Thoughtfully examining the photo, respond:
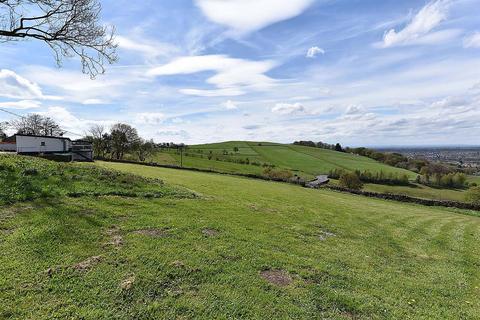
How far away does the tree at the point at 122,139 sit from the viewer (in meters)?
76.3

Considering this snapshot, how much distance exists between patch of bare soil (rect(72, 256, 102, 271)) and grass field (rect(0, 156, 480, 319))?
2 centimetres

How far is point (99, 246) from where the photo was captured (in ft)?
24.1

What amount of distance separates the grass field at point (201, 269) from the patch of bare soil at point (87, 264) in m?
0.02

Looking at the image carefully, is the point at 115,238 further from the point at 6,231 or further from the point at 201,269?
the point at 201,269

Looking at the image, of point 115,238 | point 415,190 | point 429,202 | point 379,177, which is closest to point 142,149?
point 429,202

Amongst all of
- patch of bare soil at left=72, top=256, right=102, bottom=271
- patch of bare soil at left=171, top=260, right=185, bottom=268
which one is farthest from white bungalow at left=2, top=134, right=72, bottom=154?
patch of bare soil at left=171, top=260, right=185, bottom=268

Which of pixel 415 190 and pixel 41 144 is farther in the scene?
pixel 415 190

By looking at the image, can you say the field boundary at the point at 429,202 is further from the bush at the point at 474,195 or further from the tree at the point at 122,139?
the tree at the point at 122,139

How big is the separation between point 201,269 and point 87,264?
2.42m

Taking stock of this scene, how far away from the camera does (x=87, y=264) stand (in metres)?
6.34

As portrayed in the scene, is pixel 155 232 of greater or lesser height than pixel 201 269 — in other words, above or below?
above

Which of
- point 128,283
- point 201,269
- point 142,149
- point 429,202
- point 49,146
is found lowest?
point 429,202

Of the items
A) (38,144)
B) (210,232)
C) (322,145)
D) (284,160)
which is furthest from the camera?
(322,145)

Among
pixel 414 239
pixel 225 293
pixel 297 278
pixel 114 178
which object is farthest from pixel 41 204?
pixel 414 239
